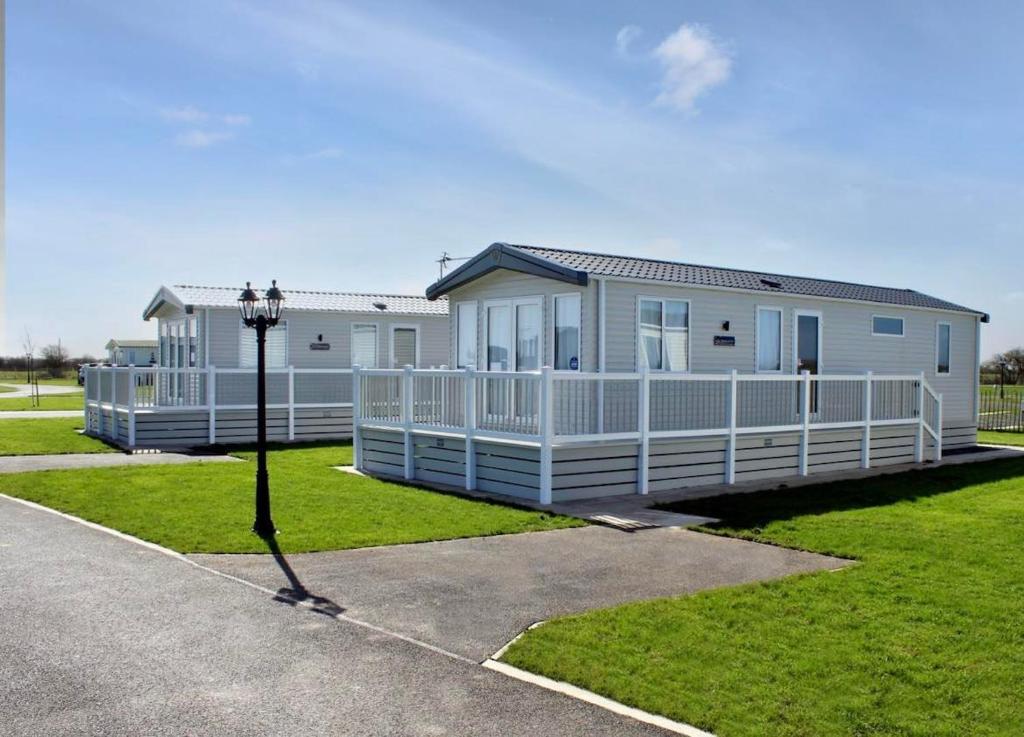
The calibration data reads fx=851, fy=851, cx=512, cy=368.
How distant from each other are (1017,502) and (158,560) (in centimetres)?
931

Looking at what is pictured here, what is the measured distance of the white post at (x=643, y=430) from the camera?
33.6 feet

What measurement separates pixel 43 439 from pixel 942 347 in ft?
59.5

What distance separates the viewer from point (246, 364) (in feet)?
60.3

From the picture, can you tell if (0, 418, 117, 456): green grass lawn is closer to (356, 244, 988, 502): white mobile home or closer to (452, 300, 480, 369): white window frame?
(356, 244, 988, 502): white mobile home

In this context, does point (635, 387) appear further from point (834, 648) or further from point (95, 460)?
point (95, 460)

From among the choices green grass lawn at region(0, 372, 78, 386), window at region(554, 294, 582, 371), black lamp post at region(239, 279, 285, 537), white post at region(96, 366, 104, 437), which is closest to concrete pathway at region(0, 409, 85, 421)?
white post at region(96, 366, 104, 437)

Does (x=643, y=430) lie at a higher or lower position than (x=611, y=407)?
lower

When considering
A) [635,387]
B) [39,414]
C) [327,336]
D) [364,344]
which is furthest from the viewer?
[39,414]

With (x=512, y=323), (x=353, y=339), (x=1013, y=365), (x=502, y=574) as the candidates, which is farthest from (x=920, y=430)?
(x=1013, y=365)

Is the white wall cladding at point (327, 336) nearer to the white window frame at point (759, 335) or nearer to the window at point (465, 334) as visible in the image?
the window at point (465, 334)

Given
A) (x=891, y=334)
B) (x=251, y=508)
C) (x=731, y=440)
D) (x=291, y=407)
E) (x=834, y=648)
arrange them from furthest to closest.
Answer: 1. (x=291, y=407)
2. (x=891, y=334)
3. (x=731, y=440)
4. (x=251, y=508)
5. (x=834, y=648)

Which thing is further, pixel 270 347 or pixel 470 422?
pixel 270 347

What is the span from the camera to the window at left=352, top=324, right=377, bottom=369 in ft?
64.0

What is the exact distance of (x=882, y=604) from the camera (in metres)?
5.48
